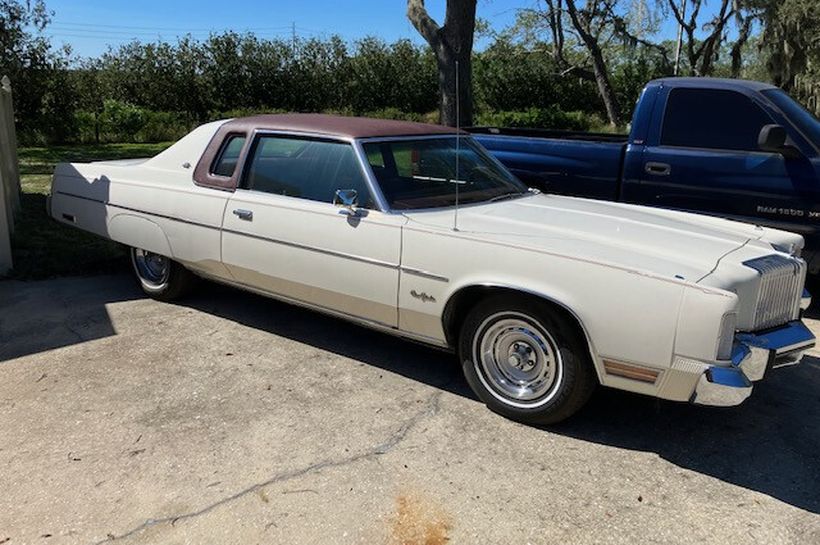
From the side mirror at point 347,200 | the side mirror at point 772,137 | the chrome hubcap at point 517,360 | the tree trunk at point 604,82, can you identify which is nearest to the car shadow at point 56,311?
the side mirror at point 347,200

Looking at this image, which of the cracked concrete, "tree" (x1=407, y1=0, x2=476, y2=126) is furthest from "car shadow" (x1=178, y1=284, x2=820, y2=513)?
"tree" (x1=407, y1=0, x2=476, y2=126)

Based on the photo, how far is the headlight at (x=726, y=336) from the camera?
3.07 meters

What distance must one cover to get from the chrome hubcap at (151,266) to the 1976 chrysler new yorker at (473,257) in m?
0.06

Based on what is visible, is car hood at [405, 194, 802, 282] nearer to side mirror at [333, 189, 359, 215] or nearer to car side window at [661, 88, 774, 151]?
side mirror at [333, 189, 359, 215]

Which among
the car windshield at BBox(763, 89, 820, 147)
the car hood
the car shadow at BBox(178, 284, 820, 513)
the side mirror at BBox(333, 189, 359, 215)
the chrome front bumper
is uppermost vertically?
the car windshield at BBox(763, 89, 820, 147)

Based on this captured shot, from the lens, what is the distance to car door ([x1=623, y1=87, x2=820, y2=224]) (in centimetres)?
575

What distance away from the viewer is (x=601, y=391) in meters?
4.29

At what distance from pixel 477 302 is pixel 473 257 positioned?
11.6 inches

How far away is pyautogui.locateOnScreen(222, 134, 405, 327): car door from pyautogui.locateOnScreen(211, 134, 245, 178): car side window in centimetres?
16

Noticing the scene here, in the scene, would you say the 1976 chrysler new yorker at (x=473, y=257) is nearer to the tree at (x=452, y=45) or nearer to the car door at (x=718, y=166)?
the car door at (x=718, y=166)

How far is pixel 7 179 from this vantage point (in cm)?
778

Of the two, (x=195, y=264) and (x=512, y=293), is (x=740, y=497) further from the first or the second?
(x=195, y=264)

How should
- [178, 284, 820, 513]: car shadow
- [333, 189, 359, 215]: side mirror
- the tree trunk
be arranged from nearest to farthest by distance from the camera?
[178, 284, 820, 513]: car shadow
[333, 189, 359, 215]: side mirror
the tree trunk

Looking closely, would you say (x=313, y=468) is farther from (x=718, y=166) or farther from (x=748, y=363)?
(x=718, y=166)
